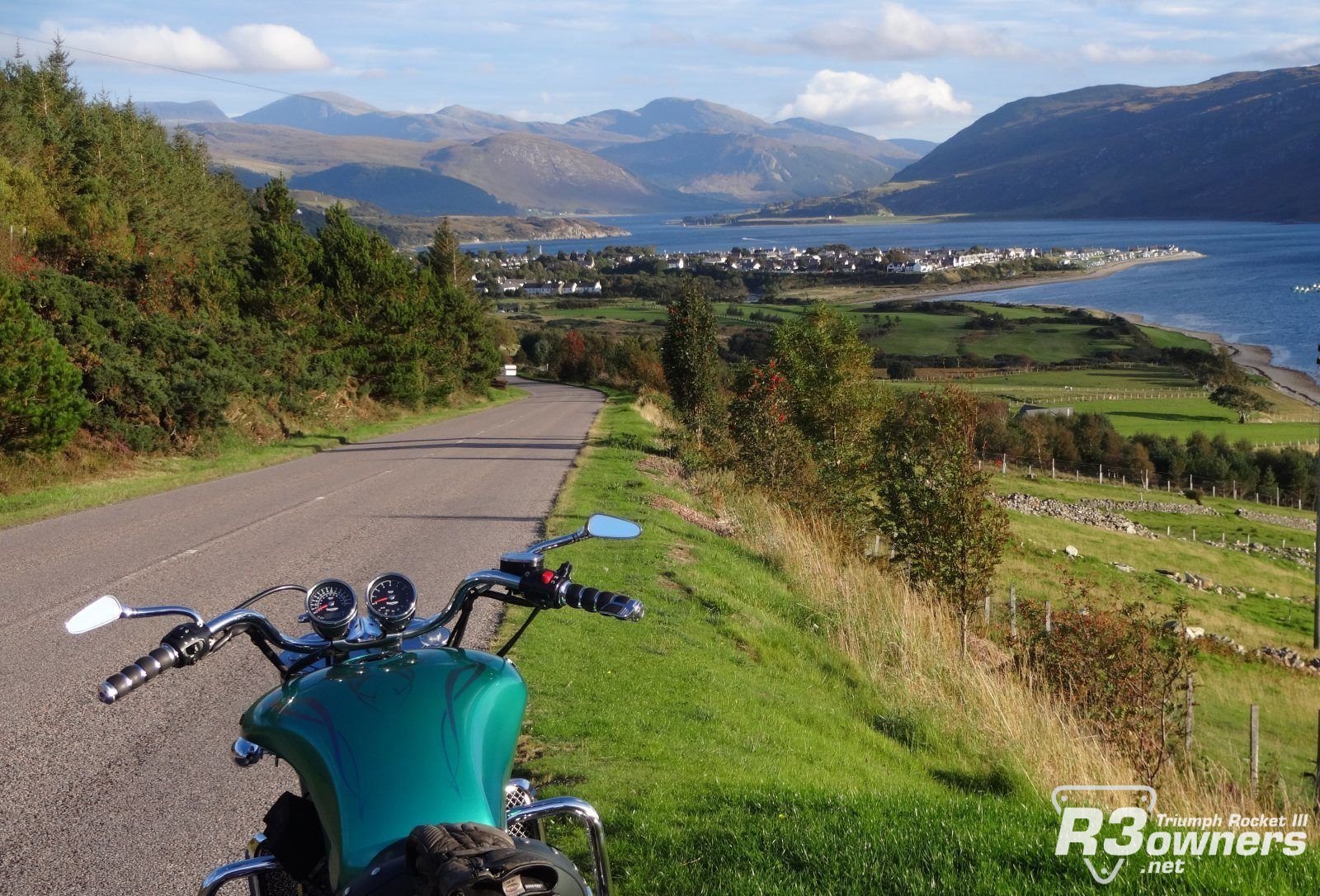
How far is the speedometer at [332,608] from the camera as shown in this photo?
10.7ft

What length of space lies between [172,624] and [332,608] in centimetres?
645

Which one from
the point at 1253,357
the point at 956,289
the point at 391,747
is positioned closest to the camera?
the point at 391,747

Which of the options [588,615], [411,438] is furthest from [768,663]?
[411,438]

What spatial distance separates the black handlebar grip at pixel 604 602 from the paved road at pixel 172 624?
2.58 meters

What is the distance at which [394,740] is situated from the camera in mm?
2693

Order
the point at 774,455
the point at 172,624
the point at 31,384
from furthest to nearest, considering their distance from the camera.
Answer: the point at 774,455, the point at 31,384, the point at 172,624

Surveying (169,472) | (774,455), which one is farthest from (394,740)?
(169,472)

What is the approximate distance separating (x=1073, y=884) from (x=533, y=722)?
3602mm

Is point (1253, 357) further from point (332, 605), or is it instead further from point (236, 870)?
point (236, 870)

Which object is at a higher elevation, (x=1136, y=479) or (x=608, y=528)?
(x=608, y=528)

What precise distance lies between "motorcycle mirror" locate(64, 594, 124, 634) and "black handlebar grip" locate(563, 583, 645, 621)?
1.26m

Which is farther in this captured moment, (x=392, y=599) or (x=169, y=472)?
(x=169, y=472)

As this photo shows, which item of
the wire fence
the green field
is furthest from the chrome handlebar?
the green field

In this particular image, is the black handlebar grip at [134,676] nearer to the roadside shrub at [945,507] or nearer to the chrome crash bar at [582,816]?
the chrome crash bar at [582,816]
